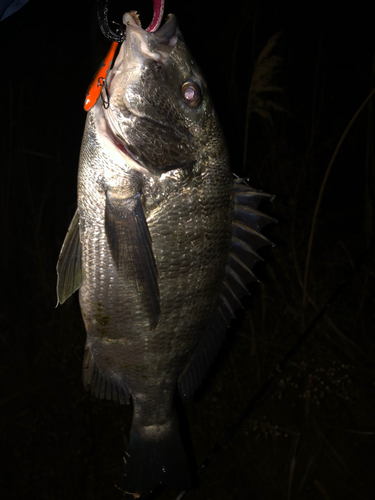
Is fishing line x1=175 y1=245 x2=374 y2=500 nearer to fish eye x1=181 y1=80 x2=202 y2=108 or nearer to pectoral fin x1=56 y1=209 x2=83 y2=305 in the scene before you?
pectoral fin x1=56 y1=209 x2=83 y2=305

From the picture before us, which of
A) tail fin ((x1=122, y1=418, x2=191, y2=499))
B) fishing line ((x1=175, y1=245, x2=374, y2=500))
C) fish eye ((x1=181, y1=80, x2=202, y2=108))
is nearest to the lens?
fish eye ((x1=181, y1=80, x2=202, y2=108))

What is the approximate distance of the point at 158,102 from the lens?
2.63 feet

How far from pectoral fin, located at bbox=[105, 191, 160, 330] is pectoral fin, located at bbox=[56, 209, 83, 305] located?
0.11 metres

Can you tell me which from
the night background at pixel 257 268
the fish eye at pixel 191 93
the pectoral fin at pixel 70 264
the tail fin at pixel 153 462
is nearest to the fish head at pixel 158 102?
the fish eye at pixel 191 93

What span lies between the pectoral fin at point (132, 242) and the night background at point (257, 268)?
3.71 ft

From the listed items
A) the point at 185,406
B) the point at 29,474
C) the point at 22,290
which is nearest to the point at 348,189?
the point at 185,406

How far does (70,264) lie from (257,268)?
135 centimetres

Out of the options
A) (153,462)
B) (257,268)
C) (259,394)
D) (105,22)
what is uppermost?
(105,22)

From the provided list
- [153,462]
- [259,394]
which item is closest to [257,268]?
[259,394]

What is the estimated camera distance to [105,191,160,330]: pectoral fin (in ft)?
2.69

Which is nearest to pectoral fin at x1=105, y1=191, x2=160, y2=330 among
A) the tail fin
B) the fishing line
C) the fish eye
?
the fish eye

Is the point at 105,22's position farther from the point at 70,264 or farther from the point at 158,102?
the point at 70,264

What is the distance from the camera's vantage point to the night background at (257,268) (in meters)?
1.80

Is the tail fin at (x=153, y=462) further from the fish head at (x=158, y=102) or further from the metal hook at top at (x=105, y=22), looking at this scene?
the metal hook at top at (x=105, y=22)
